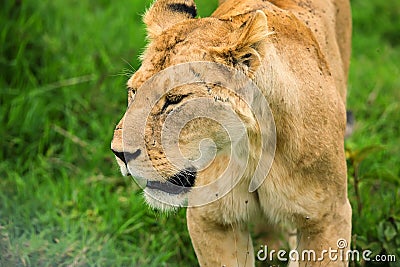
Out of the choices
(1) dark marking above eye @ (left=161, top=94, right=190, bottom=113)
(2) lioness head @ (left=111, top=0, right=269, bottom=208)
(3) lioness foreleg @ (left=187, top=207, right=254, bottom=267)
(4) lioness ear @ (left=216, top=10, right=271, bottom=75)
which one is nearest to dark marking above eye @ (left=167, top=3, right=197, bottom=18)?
(2) lioness head @ (left=111, top=0, right=269, bottom=208)

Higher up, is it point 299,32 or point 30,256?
point 299,32

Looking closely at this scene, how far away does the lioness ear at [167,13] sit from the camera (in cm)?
305

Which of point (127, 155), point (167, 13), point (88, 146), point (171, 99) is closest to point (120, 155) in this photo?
point (127, 155)

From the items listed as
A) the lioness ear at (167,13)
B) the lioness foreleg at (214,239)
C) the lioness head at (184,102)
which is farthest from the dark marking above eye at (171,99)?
the lioness foreleg at (214,239)

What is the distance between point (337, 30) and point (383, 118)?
172cm

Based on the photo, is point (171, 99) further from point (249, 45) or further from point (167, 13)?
point (167, 13)

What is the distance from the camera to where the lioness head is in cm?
271

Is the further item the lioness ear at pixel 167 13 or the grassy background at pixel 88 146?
the grassy background at pixel 88 146

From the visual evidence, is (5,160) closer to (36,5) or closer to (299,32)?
(36,5)

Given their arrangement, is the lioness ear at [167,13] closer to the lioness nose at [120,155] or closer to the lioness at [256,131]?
the lioness at [256,131]

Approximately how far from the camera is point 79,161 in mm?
4859

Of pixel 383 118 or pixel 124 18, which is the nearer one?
pixel 383 118

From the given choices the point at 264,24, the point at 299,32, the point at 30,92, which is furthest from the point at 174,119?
the point at 30,92

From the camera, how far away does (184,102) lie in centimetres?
273
